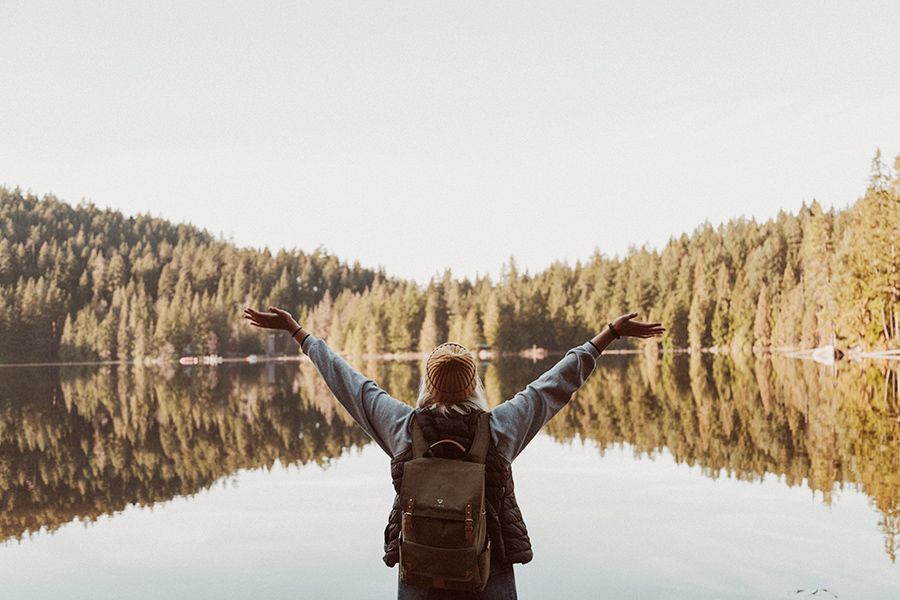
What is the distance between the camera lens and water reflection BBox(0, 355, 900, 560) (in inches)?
587

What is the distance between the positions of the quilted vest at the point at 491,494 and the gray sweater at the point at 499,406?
3.1 inches

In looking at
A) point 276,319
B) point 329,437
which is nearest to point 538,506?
point 276,319

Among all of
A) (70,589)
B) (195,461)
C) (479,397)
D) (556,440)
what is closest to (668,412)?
(556,440)

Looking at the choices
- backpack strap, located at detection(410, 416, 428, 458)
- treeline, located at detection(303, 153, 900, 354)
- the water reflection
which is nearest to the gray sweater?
backpack strap, located at detection(410, 416, 428, 458)

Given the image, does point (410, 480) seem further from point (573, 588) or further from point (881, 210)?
point (881, 210)

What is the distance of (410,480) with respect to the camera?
368cm

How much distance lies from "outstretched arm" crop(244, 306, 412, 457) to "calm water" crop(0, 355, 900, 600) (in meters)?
5.35

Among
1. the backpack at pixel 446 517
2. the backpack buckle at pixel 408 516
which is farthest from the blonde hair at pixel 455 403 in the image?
the backpack buckle at pixel 408 516

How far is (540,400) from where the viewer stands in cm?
407

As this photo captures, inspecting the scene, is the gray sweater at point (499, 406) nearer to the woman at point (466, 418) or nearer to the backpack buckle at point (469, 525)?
the woman at point (466, 418)

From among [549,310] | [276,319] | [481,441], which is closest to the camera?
[481,441]

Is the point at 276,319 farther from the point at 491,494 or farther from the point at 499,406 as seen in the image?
the point at 491,494

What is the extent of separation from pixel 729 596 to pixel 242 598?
4.77m

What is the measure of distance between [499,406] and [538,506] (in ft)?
32.3
